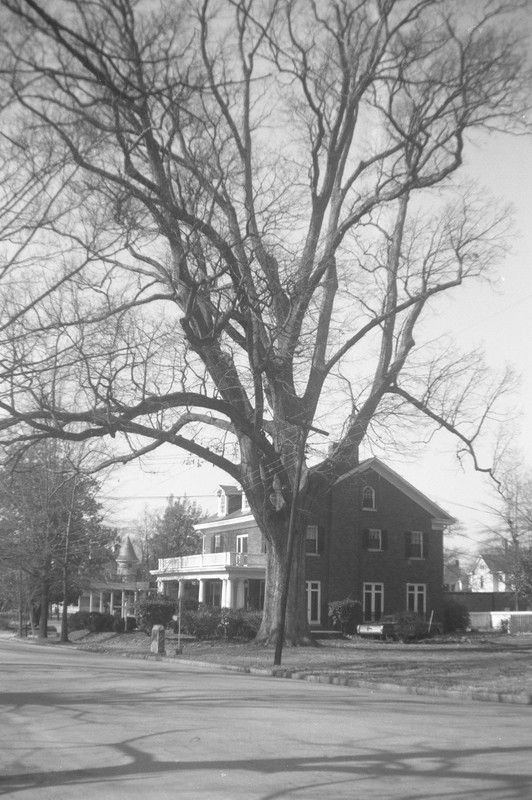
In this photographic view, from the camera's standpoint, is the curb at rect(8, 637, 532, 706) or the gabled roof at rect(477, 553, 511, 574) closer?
the curb at rect(8, 637, 532, 706)

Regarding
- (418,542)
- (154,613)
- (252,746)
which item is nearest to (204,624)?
(154,613)

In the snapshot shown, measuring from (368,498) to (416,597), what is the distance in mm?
5993

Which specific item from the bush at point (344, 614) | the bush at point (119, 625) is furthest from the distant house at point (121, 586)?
the bush at point (344, 614)

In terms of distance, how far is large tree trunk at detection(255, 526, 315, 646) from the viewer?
29172 millimetres

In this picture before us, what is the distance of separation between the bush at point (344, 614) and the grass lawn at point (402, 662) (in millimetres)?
10922

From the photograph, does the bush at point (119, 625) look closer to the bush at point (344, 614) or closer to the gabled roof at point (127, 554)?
the bush at point (344, 614)

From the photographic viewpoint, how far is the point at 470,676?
21.2 m

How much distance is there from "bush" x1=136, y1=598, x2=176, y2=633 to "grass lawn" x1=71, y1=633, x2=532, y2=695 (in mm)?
4356

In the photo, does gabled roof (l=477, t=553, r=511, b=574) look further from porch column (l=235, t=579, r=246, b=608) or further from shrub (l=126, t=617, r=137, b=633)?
shrub (l=126, t=617, r=137, b=633)

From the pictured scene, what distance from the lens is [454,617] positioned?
163ft

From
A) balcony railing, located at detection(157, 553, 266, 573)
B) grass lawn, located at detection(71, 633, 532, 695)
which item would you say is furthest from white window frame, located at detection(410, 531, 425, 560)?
grass lawn, located at detection(71, 633, 532, 695)

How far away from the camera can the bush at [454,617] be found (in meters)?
49.8

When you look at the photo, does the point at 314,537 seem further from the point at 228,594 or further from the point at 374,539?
the point at 228,594

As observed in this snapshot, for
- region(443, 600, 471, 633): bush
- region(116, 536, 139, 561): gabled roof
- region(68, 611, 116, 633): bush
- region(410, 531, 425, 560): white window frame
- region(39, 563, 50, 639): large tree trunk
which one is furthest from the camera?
region(116, 536, 139, 561): gabled roof
